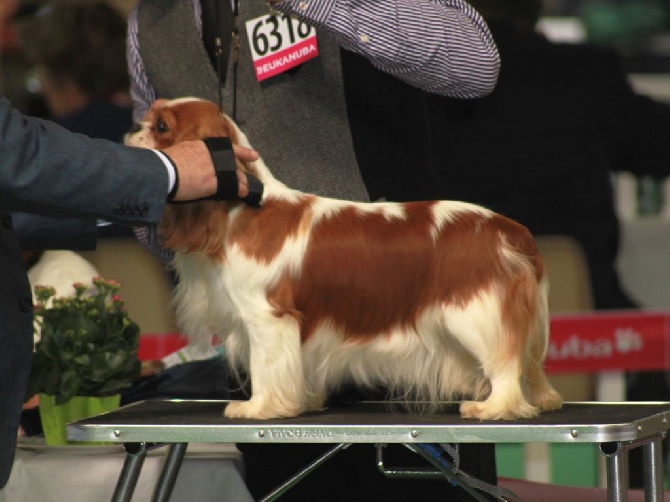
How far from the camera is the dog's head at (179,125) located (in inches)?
87.0

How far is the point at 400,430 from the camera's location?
2025mm

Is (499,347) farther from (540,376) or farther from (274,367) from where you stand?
(274,367)

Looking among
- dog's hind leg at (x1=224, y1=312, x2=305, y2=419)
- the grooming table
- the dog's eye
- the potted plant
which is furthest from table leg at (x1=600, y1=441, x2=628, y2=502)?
the potted plant

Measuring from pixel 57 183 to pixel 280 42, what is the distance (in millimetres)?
674

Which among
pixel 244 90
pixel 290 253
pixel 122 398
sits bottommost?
pixel 122 398

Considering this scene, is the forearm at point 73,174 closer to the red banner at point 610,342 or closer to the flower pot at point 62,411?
the flower pot at point 62,411

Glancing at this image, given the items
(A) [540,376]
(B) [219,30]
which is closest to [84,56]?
(B) [219,30]

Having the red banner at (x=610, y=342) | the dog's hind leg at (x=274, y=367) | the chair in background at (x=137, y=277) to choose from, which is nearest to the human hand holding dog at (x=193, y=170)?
the dog's hind leg at (x=274, y=367)

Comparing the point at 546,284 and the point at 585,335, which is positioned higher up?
the point at 546,284

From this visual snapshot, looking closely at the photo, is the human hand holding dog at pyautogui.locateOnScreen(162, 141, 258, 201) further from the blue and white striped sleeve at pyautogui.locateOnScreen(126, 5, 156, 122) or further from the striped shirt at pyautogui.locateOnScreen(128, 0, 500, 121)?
the blue and white striped sleeve at pyautogui.locateOnScreen(126, 5, 156, 122)

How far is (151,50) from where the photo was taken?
2.64 metres

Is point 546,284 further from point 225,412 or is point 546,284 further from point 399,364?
point 225,412

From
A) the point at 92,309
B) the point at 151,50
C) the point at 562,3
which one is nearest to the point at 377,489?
the point at 92,309

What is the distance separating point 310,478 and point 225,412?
429mm
